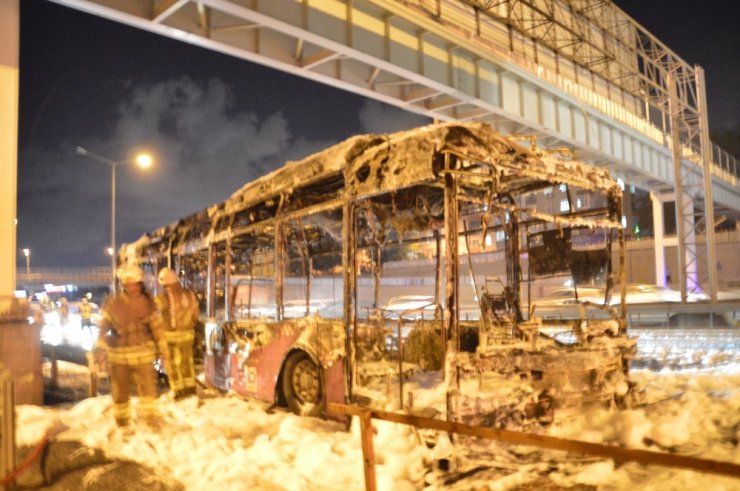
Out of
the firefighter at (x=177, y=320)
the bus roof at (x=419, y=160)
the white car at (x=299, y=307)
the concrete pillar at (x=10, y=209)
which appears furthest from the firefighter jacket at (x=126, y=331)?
the white car at (x=299, y=307)

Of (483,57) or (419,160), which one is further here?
(483,57)

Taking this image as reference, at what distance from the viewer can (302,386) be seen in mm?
7852

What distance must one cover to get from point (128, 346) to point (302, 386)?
2.19m

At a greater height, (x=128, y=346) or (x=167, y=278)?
(x=167, y=278)

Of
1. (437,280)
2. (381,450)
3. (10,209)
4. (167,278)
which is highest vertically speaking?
(10,209)

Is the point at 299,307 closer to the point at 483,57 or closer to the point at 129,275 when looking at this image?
the point at 129,275

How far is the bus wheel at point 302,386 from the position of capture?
745cm

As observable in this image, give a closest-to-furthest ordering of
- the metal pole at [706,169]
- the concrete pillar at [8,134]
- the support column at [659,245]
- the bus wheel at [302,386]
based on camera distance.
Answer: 1. the bus wheel at [302,386]
2. the concrete pillar at [8,134]
3. the metal pole at [706,169]
4. the support column at [659,245]

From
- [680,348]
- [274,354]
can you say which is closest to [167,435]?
[274,354]

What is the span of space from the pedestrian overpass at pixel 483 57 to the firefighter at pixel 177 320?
4.63m

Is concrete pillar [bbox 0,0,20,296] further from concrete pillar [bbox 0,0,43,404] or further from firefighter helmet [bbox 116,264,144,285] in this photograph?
firefighter helmet [bbox 116,264,144,285]

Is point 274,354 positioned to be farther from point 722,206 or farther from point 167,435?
point 722,206

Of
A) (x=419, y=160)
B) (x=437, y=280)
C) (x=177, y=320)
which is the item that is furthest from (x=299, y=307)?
(x=419, y=160)

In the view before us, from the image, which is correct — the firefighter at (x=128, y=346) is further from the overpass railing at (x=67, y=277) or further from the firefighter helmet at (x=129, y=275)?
the overpass railing at (x=67, y=277)
